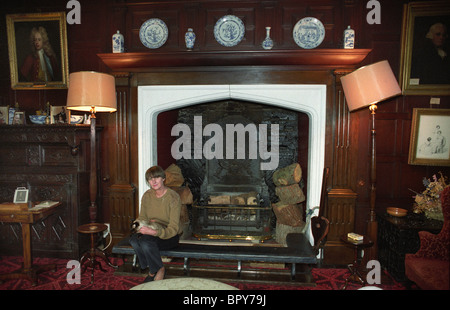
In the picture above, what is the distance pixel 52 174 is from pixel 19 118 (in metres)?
0.94

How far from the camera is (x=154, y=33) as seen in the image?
3.42 metres

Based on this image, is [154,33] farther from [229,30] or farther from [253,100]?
[253,100]

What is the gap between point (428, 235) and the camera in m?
2.46

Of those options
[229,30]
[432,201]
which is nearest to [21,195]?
[229,30]

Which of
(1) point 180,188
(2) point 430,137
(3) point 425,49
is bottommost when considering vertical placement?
(1) point 180,188

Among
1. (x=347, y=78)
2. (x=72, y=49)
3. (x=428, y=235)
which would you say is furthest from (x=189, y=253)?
(x=72, y=49)

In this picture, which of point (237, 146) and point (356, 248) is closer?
point (356, 248)

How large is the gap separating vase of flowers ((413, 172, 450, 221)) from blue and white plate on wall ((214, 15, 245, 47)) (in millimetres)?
2810

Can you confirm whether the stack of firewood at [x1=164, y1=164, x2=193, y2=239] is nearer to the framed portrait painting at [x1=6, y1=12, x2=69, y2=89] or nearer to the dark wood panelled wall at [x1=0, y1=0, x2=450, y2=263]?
the dark wood panelled wall at [x1=0, y1=0, x2=450, y2=263]

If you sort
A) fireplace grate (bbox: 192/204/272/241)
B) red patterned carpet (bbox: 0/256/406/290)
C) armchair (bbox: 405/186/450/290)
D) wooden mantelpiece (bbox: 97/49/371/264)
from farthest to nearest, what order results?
fireplace grate (bbox: 192/204/272/241), wooden mantelpiece (bbox: 97/49/371/264), red patterned carpet (bbox: 0/256/406/290), armchair (bbox: 405/186/450/290)

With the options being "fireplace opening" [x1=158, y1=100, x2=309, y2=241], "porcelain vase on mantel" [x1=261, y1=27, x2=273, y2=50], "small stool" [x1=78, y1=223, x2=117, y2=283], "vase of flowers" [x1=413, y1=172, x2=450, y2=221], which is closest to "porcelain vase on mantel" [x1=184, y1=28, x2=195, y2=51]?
"porcelain vase on mantel" [x1=261, y1=27, x2=273, y2=50]

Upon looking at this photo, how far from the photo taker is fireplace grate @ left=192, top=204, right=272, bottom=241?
3754 millimetres

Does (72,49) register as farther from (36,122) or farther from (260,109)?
(260,109)

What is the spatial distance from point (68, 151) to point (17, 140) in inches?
26.2
